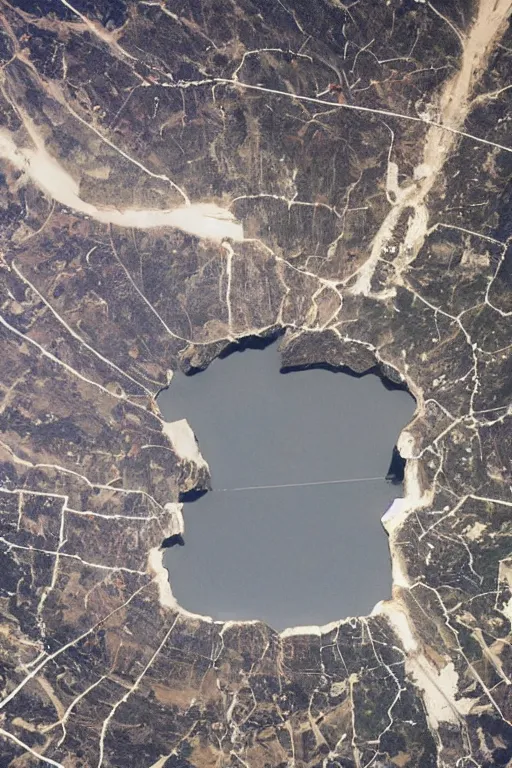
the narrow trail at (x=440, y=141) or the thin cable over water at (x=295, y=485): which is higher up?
the narrow trail at (x=440, y=141)

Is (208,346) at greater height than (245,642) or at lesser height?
greater

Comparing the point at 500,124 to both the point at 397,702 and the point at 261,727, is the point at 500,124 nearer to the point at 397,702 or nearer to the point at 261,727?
the point at 397,702

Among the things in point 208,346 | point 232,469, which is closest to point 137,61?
point 208,346

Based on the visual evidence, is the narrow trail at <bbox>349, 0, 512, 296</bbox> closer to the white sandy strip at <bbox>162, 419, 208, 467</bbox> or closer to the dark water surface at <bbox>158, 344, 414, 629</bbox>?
the dark water surface at <bbox>158, 344, 414, 629</bbox>

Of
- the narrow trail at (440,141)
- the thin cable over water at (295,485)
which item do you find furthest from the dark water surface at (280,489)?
the narrow trail at (440,141)

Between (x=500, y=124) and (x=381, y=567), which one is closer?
(x=500, y=124)

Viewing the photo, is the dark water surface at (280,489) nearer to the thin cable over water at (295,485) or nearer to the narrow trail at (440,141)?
the thin cable over water at (295,485)
